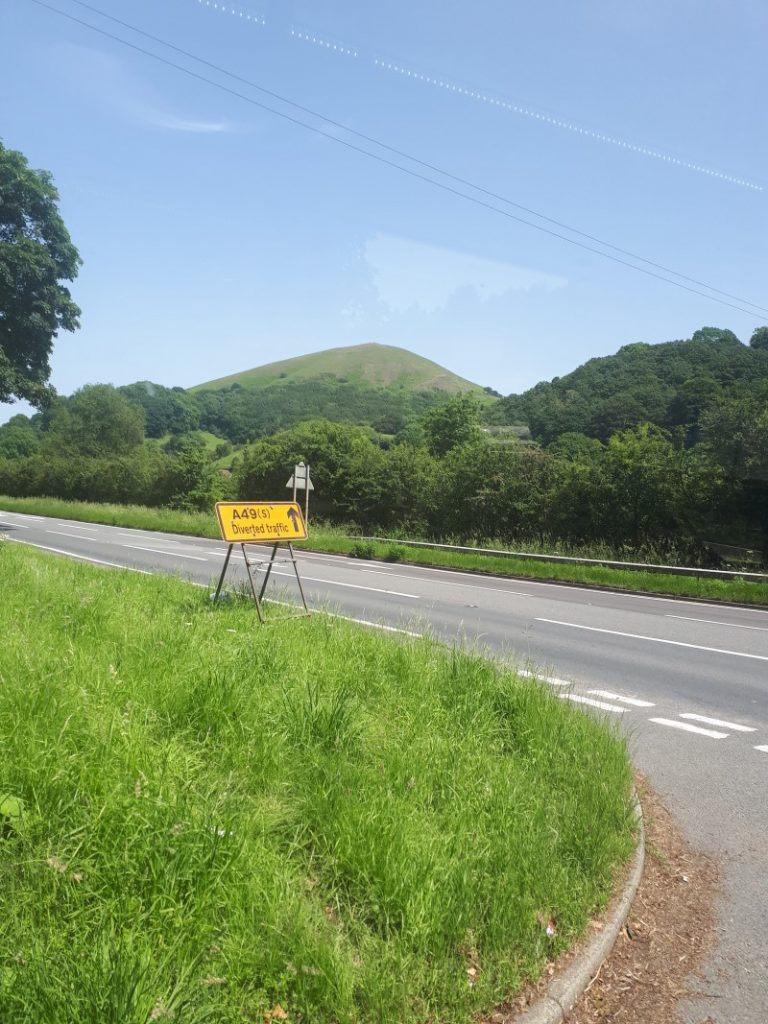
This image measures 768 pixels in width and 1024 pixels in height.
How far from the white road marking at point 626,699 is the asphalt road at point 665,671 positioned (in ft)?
0.05

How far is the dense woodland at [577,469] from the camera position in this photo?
2355cm

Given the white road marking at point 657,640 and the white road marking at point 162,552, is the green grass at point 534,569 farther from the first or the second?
the white road marking at point 657,640

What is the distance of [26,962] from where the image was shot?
8.51 feet

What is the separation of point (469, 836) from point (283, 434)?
52424mm

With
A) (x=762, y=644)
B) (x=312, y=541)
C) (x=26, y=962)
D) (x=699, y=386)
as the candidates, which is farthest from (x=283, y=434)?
(x=26, y=962)

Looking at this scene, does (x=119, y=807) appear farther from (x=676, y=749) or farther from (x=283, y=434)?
(x=283, y=434)

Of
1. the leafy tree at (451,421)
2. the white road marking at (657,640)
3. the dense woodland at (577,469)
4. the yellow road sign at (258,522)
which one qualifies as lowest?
the white road marking at (657,640)

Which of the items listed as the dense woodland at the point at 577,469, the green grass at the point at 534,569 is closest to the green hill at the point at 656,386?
the dense woodland at the point at 577,469

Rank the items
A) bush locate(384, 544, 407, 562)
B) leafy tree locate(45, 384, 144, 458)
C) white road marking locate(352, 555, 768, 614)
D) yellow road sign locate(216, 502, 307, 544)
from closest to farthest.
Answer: yellow road sign locate(216, 502, 307, 544) → white road marking locate(352, 555, 768, 614) → bush locate(384, 544, 407, 562) → leafy tree locate(45, 384, 144, 458)

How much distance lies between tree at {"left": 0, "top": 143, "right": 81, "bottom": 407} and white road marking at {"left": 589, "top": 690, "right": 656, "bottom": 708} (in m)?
28.3

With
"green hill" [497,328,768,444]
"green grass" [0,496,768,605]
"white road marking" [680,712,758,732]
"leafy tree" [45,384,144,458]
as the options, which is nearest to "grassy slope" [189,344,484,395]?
"leafy tree" [45,384,144,458]

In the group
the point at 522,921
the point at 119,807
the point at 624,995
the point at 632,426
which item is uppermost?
the point at 632,426

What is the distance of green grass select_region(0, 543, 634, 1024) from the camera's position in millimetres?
2750

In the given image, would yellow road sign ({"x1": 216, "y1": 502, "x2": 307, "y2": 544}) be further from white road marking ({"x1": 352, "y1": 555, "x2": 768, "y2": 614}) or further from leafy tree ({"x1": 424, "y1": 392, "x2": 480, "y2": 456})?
leafy tree ({"x1": 424, "y1": 392, "x2": 480, "y2": 456})
